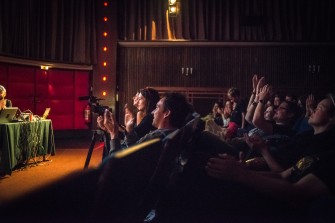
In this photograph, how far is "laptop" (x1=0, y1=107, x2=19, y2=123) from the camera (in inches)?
182

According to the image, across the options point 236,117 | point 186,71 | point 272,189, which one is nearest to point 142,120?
point 236,117

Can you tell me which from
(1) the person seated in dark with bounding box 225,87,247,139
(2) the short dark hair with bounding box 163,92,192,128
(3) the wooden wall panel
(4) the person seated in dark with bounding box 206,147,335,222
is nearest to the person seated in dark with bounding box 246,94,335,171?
(4) the person seated in dark with bounding box 206,147,335,222

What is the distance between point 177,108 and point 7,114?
10.7 ft

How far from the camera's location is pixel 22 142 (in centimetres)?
499

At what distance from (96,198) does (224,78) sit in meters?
9.05

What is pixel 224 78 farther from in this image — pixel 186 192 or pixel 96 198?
pixel 96 198

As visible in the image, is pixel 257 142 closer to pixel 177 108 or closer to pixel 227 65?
pixel 177 108

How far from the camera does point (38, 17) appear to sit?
364 inches

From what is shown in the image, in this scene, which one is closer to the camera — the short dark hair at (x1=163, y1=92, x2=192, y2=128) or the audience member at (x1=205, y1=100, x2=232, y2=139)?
the short dark hair at (x1=163, y1=92, x2=192, y2=128)

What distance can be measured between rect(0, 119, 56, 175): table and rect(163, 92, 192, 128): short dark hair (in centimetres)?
298

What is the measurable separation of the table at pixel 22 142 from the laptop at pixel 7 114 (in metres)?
0.13

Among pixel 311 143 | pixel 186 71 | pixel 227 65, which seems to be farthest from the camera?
pixel 186 71

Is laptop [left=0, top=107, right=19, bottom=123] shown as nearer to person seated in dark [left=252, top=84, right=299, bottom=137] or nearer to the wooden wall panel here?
person seated in dark [left=252, top=84, right=299, bottom=137]

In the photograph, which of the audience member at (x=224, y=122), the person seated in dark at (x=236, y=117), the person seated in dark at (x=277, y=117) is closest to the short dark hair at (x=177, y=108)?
the person seated in dark at (x=277, y=117)
